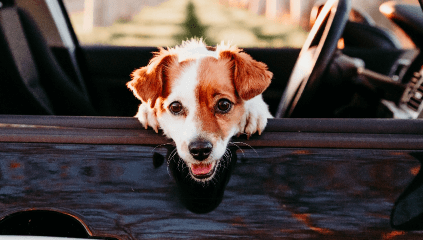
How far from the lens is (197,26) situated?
659 cm

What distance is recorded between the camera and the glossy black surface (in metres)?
1.12

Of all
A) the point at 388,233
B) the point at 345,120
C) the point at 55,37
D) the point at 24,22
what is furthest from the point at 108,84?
the point at 388,233

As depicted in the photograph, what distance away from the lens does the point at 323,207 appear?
1141mm

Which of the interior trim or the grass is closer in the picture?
the interior trim

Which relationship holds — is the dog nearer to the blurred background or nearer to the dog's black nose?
the dog's black nose

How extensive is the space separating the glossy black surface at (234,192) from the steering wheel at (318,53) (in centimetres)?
67

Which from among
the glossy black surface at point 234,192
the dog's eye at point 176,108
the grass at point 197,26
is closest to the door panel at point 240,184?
the glossy black surface at point 234,192

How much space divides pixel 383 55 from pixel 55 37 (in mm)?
2921

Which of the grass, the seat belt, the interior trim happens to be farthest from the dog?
the grass

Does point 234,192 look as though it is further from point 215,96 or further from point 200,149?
point 215,96

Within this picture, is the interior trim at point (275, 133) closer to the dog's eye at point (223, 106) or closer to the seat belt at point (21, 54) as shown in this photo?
the dog's eye at point (223, 106)

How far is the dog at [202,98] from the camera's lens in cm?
145

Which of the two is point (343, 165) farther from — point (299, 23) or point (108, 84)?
point (299, 23)

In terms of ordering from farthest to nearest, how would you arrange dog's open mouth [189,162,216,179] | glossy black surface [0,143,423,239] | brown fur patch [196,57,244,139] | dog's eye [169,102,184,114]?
dog's eye [169,102,184,114] < brown fur patch [196,57,244,139] < dog's open mouth [189,162,216,179] < glossy black surface [0,143,423,239]
